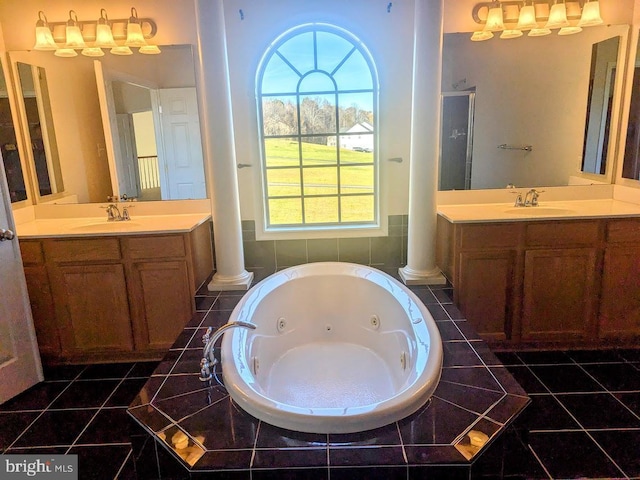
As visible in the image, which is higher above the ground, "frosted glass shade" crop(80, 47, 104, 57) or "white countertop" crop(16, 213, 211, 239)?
"frosted glass shade" crop(80, 47, 104, 57)

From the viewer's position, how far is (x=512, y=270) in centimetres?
261

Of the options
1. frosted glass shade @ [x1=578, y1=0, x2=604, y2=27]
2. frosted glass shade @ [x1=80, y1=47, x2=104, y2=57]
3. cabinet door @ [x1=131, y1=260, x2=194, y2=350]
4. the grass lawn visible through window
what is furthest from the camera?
the grass lawn visible through window

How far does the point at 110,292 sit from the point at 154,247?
41cm

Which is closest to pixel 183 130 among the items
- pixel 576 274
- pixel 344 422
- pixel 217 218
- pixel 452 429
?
pixel 217 218

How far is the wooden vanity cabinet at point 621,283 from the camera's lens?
2.56 m

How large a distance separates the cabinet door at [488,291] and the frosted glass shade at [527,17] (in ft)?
5.09

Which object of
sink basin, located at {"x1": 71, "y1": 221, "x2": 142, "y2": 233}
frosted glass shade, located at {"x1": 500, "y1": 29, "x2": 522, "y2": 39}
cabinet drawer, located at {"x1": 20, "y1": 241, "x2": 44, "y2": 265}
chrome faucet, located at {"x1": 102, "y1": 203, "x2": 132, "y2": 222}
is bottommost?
cabinet drawer, located at {"x1": 20, "y1": 241, "x2": 44, "y2": 265}

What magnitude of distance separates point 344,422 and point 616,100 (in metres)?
3.00

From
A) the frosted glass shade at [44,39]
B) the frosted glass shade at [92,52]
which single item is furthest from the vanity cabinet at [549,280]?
the frosted glass shade at [44,39]

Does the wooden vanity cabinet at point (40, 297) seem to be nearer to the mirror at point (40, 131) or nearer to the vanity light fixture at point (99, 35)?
the mirror at point (40, 131)

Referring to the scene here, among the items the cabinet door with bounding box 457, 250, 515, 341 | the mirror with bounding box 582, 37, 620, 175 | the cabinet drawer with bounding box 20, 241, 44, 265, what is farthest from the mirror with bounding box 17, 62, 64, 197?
the mirror with bounding box 582, 37, 620, 175

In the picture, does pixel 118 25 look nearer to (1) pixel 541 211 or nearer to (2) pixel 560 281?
(1) pixel 541 211

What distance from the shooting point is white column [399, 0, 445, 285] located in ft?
8.30

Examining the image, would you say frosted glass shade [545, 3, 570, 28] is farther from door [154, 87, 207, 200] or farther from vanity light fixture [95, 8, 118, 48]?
vanity light fixture [95, 8, 118, 48]
